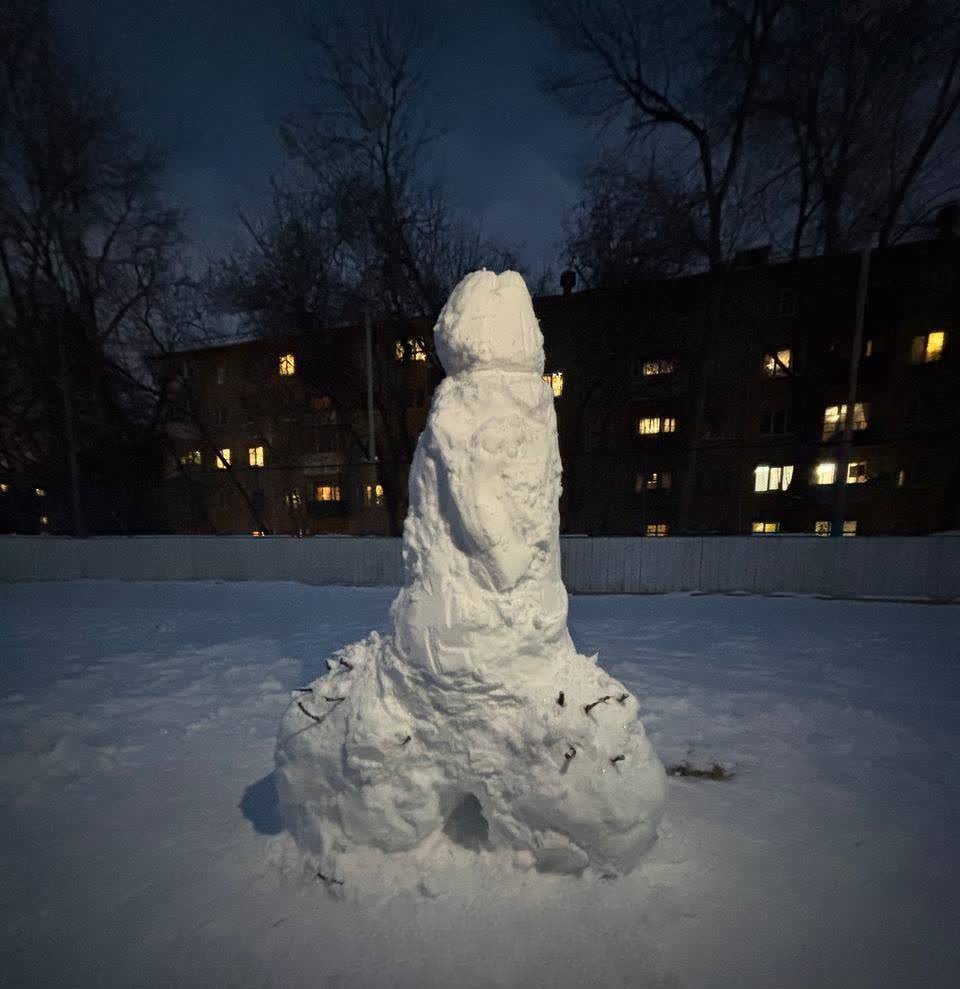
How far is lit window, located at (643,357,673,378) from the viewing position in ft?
54.4

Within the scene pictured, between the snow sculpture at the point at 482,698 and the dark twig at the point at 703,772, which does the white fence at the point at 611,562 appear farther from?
the snow sculpture at the point at 482,698

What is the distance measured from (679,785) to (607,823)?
1.59 meters

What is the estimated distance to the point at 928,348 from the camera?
55.6ft

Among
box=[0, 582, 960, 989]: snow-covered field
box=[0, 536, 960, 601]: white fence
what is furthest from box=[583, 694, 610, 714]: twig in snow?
box=[0, 536, 960, 601]: white fence

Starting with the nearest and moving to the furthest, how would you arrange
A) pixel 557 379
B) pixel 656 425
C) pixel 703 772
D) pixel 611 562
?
1. pixel 703 772
2. pixel 611 562
3. pixel 557 379
4. pixel 656 425

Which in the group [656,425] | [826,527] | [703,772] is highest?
[656,425]

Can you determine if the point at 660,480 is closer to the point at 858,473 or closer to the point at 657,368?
the point at 657,368

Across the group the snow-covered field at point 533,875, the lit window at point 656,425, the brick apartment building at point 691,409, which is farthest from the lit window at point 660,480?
the snow-covered field at point 533,875

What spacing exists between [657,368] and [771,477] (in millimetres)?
6391

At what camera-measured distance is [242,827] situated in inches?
136

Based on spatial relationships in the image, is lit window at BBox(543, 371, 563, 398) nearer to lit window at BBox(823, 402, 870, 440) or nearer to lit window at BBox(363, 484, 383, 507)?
lit window at BBox(363, 484, 383, 507)

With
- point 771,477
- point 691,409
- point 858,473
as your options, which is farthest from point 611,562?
point 858,473

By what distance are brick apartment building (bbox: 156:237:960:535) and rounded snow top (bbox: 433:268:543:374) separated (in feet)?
27.2

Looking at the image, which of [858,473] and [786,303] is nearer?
[858,473]
